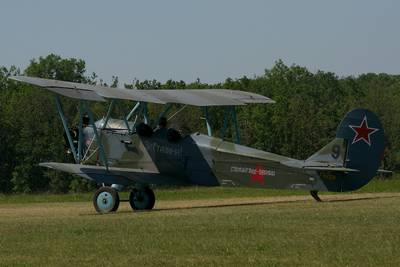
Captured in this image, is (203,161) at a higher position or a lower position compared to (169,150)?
lower

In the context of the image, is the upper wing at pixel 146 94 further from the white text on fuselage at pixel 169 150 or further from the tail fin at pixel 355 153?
the tail fin at pixel 355 153

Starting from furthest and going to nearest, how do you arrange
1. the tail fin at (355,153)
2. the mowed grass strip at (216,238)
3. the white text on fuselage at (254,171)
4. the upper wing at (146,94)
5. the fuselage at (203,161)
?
the white text on fuselage at (254,171) < the fuselage at (203,161) < the upper wing at (146,94) < the tail fin at (355,153) < the mowed grass strip at (216,238)

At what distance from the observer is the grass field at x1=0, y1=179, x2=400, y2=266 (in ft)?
40.2

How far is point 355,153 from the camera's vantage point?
2152 cm

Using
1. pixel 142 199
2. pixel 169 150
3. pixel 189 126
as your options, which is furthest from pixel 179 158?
pixel 189 126

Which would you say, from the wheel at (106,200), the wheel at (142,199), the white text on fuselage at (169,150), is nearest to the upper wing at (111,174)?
the wheel at (142,199)

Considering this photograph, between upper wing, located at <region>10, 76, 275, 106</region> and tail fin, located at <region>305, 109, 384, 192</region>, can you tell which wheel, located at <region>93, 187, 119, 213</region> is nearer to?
upper wing, located at <region>10, 76, 275, 106</region>

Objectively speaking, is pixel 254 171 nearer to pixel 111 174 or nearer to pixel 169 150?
pixel 169 150

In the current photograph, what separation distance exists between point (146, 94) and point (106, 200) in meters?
3.07

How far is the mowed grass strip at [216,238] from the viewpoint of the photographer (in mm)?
12234

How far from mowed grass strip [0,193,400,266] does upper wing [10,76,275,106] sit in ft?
9.25

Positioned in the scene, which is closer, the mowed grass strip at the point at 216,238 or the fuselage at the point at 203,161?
the mowed grass strip at the point at 216,238

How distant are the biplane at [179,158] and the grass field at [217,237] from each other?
70 centimetres

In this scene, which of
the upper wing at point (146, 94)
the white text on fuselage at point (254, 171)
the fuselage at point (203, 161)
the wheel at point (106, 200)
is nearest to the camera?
the upper wing at point (146, 94)
